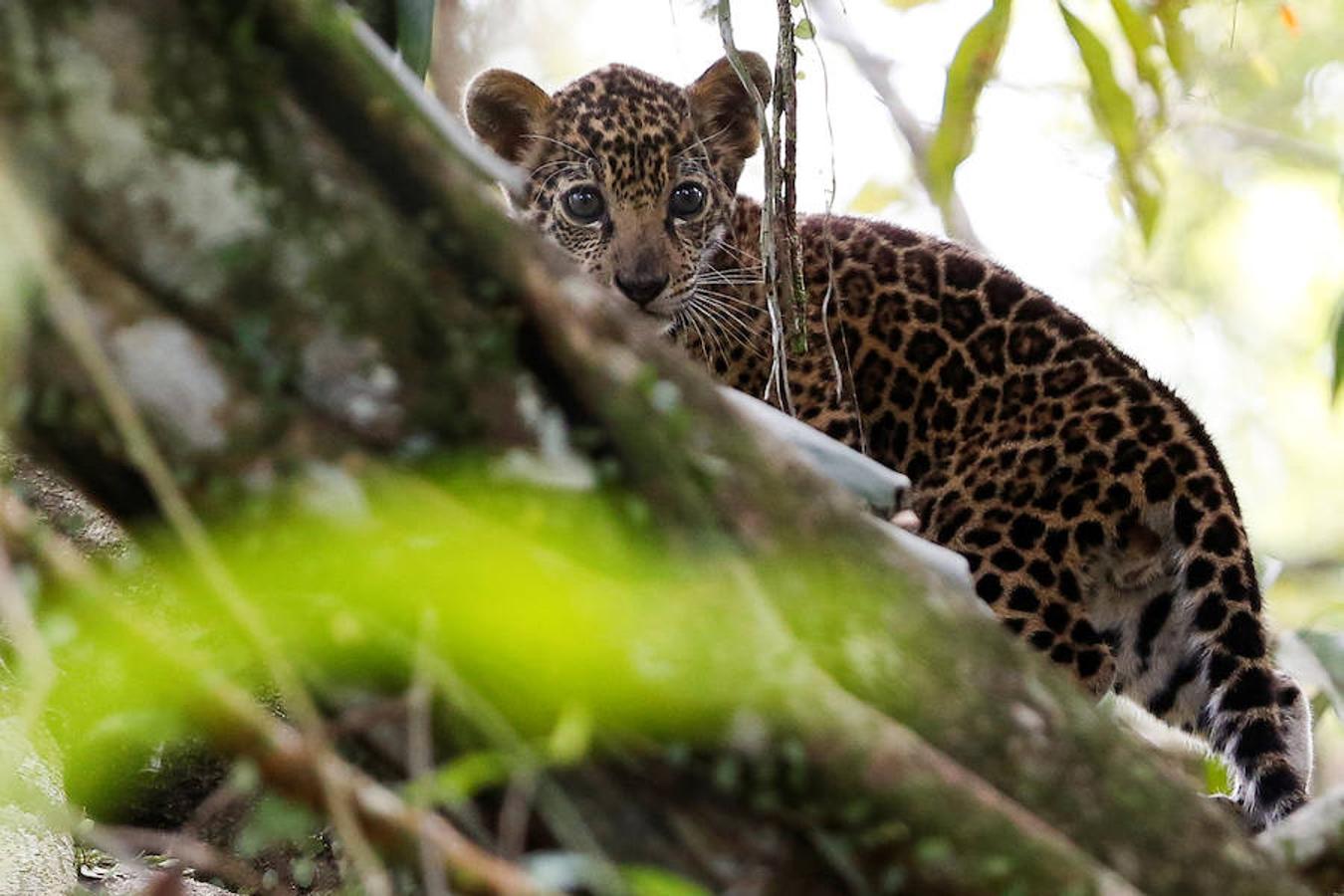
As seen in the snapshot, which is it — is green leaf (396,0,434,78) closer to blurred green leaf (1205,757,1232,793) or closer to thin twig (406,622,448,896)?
thin twig (406,622,448,896)

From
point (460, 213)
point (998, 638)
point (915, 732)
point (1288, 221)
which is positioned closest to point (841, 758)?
point (915, 732)

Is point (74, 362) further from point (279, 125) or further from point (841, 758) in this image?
point (841, 758)

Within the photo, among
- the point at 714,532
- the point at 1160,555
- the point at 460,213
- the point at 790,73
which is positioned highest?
the point at 790,73

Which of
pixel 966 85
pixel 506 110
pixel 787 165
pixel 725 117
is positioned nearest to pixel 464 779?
pixel 787 165

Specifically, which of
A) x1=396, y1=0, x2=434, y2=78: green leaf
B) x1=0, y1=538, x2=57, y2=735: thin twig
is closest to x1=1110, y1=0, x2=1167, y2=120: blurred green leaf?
x1=396, y1=0, x2=434, y2=78: green leaf

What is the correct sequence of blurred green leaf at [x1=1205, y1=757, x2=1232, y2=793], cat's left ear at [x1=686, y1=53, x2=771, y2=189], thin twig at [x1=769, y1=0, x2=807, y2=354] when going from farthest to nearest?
1. cat's left ear at [x1=686, y1=53, x2=771, y2=189]
2. blurred green leaf at [x1=1205, y1=757, x2=1232, y2=793]
3. thin twig at [x1=769, y1=0, x2=807, y2=354]

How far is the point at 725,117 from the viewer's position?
5.39 meters

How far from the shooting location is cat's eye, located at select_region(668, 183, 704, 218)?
5109 mm

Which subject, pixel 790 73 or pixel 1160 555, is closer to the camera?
pixel 790 73

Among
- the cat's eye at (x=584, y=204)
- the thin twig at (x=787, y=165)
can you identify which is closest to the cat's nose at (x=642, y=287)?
the cat's eye at (x=584, y=204)

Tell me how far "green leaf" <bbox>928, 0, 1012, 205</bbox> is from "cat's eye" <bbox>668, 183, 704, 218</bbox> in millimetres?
1027

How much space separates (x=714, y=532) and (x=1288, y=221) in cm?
1122

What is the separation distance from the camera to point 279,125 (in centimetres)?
169

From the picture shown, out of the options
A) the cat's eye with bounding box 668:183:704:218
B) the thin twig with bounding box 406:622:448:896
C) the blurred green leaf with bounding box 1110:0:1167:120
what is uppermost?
the blurred green leaf with bounding box 1110:0:1167:120
